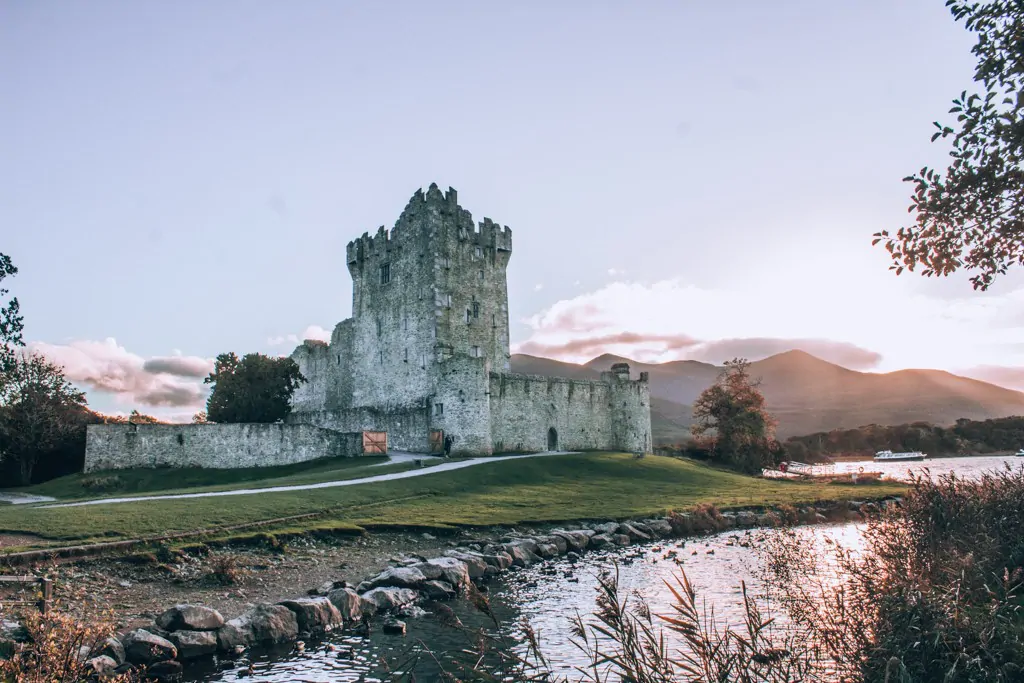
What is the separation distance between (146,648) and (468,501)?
21.6 metres

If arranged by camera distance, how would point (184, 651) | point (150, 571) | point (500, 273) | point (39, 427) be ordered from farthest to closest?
point (500, 273)
point (39, 427)
point (150, 571)
point (184, 651)

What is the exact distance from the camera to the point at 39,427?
1914 inches

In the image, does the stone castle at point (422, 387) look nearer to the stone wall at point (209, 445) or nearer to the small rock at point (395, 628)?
the stone wall at point (209, 445)

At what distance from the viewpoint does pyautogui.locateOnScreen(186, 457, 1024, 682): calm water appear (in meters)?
14.7

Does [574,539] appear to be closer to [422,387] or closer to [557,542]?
[557,542]

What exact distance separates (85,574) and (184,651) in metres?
5.81

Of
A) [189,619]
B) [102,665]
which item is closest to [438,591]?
[189,619]

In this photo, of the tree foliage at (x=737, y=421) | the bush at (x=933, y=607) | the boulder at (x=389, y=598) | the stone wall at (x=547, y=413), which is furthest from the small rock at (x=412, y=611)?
the tree foliage at (x=737, y=421)

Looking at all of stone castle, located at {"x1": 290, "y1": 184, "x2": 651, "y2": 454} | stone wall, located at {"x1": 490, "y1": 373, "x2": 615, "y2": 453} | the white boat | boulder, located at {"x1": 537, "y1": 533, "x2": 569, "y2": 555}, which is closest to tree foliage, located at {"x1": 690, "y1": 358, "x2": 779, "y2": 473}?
stone castle, located at {"x1": 290, "y1": 184, "x2": 651, "y2": 454}

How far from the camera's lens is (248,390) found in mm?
61781

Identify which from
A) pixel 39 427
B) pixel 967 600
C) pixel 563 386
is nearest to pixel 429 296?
pixel 563 386

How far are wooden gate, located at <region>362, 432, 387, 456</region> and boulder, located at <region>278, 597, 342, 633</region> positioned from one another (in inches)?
1359

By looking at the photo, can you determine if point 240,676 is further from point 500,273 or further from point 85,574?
point 500,273

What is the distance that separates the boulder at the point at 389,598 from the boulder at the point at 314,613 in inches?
47.2
